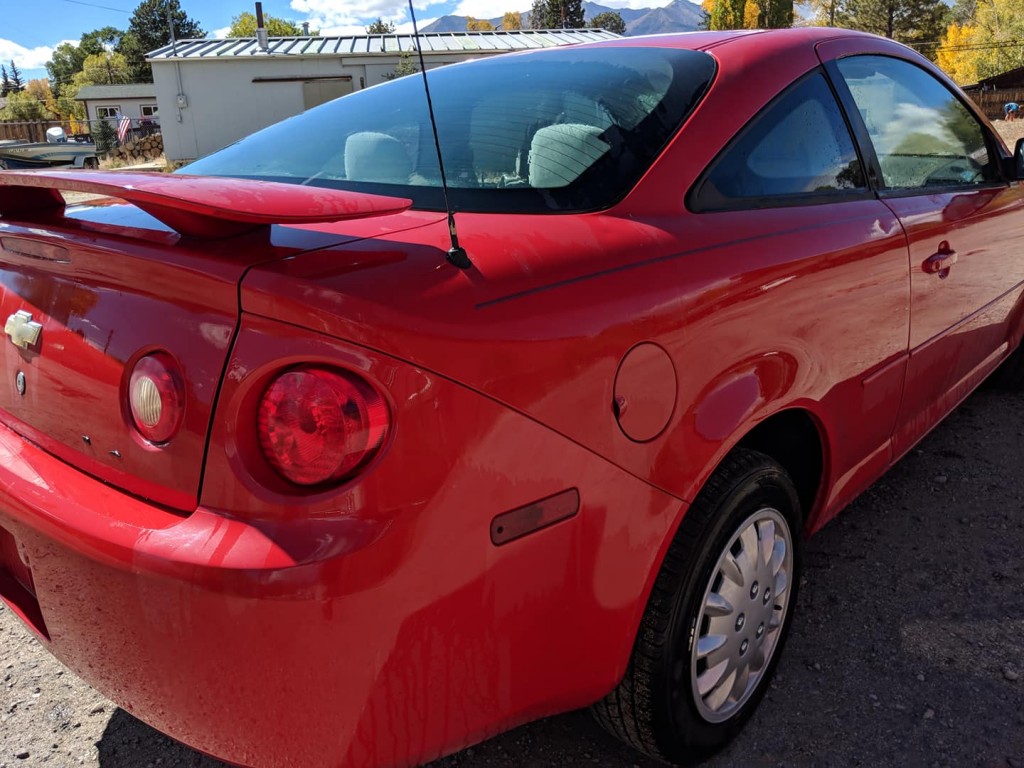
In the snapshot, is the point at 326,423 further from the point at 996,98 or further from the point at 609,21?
the point at 609,21

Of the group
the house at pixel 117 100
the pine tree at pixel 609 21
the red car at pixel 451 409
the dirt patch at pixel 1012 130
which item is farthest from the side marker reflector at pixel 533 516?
the pine tree at pixel 609 21

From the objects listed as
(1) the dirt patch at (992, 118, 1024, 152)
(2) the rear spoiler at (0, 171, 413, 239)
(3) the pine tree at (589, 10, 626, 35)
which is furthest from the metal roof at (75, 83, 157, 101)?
(2) the rear spoiler at (0, 171, 413, 239)

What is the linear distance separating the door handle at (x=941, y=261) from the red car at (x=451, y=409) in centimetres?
39

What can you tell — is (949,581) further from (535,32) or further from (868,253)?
(535,32)

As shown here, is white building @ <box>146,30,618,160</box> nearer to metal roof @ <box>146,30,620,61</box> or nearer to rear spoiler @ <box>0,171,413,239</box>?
metal roof @ <box>146,30,620,61</box>

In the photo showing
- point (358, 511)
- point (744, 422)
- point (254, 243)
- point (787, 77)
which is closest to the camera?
point (358, 511)

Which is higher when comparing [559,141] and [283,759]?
[559,141]

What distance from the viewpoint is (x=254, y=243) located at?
4.37 feet

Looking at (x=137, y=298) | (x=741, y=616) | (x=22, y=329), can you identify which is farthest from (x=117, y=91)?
(x=741, y=616)

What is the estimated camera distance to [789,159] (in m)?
2.04

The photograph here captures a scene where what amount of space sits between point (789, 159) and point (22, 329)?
1742 mm

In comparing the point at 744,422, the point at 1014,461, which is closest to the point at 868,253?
the point at 744,422

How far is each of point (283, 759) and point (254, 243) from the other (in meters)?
0.81

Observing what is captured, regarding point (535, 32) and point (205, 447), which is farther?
point (535, 32)
